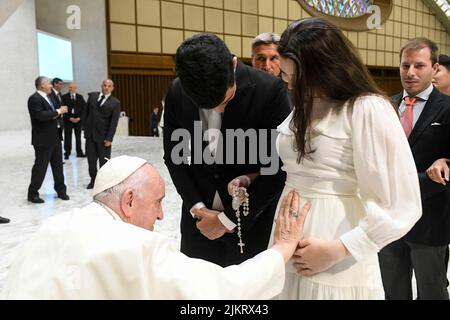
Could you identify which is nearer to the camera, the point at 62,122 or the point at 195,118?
the point at 195,118

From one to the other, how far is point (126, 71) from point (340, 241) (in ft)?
49.6

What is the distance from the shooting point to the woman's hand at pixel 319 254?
1.32m

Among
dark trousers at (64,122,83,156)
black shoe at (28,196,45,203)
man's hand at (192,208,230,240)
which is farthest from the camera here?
dark trousers at (64,122,83,156)

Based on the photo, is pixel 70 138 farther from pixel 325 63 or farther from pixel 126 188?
pixel 325 63

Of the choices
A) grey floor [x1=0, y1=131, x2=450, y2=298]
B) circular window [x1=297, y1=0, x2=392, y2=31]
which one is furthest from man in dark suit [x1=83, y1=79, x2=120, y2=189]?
circular window [x1=297, y1=0, x2=392, y2=31]

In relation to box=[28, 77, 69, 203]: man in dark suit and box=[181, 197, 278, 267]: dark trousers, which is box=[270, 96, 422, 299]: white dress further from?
box=[28, 77, 69, 203]: man in dark suit

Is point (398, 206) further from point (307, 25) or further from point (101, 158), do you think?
point (101, 158)

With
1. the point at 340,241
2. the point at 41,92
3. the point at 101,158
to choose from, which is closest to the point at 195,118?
the point at 340,241

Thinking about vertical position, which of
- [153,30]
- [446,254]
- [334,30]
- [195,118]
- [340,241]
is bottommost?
[446,254]

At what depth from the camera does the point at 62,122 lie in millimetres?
10250

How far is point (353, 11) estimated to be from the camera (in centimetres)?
2155

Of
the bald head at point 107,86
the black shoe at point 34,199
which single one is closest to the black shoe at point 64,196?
the black shoe at point 34,199

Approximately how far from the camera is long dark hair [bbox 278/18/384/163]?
1.29m

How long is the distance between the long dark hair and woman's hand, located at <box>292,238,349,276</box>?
430mm
